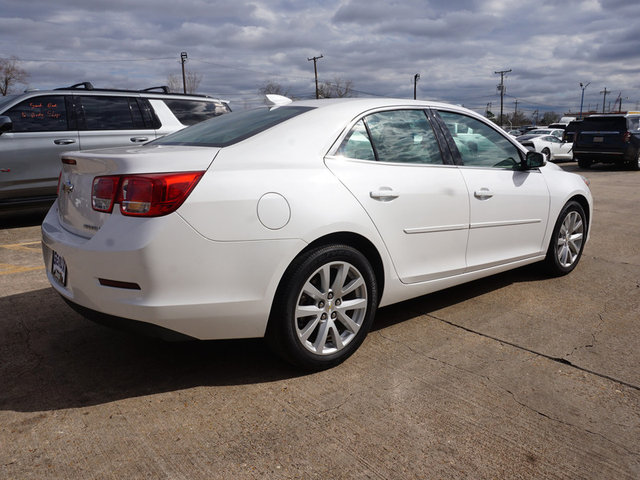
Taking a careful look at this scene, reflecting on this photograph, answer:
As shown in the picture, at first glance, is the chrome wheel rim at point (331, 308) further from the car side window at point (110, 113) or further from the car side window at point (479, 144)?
the car side window at point (110, 113)

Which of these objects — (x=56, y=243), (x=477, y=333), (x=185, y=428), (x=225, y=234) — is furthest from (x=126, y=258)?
(x=477, y=333)

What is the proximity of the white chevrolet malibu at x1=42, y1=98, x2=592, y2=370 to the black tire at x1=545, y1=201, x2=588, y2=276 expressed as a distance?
102cm

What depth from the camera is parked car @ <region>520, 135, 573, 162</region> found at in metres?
21.6

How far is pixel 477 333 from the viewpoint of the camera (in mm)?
3639

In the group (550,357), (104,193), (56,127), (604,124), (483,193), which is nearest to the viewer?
(104,193)

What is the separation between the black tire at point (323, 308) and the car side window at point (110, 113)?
5853 mm

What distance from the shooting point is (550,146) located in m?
22.3

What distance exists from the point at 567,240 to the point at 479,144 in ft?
4.92

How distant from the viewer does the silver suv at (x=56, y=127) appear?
7078 mm

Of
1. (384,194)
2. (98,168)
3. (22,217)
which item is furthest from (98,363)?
(22,217)

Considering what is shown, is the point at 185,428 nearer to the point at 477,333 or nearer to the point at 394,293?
the point at 394,293

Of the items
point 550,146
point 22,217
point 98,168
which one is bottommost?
point 22,217

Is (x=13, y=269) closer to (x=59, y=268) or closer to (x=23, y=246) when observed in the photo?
(x=23, y=246)

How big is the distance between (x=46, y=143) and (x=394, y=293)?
5826 millimetres
